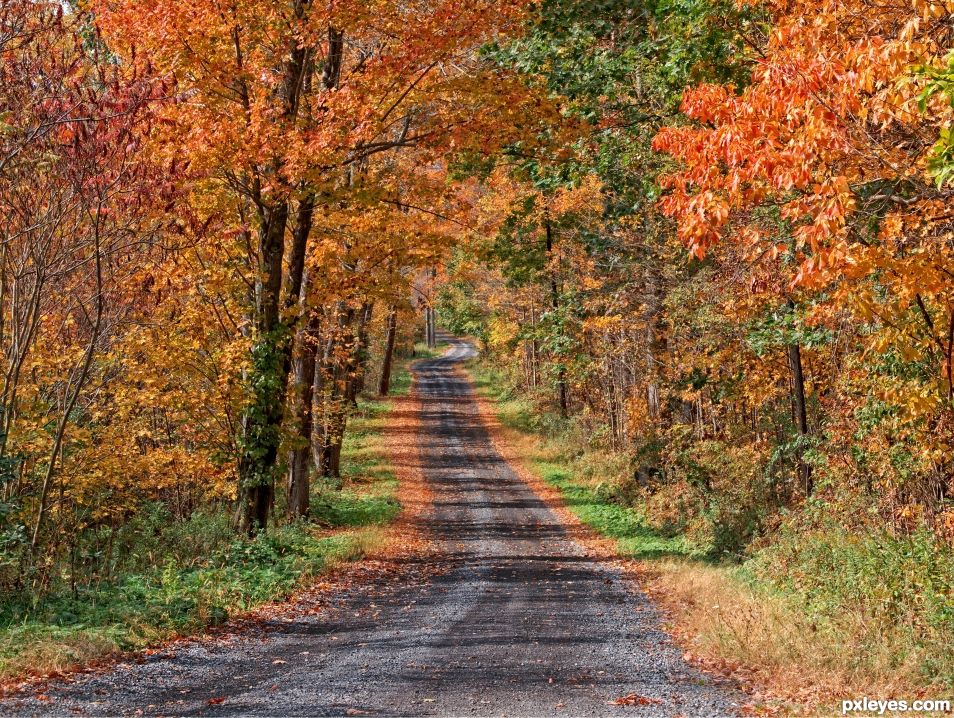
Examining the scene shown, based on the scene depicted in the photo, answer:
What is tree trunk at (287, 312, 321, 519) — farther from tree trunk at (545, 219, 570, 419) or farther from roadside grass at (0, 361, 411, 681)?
tree trunk at (545, 219, 570, 419)

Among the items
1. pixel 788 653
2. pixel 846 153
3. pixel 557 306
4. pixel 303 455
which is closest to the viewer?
pixel 846 153

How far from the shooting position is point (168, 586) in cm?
1062

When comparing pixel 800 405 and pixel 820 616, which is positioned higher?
pixel 800 405

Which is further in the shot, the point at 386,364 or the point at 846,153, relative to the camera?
the point at 386,364

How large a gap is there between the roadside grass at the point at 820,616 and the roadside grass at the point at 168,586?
5.30 meters

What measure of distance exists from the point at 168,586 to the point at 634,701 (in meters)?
5.85

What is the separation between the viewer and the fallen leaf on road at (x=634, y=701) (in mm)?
7219

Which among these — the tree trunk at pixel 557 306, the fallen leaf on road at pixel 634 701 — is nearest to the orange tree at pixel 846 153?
the fallen leaf on road at pixel 634 701

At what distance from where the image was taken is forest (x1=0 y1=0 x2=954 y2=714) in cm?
759

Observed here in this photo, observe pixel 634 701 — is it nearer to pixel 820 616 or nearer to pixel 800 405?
pixel 820 616

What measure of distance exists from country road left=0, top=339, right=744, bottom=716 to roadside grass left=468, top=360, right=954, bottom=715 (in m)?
0.47

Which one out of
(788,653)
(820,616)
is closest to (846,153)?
(788,653)

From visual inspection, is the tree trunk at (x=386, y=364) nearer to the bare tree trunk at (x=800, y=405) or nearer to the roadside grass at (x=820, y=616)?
the bare tree trunk at (x=800, y=405)

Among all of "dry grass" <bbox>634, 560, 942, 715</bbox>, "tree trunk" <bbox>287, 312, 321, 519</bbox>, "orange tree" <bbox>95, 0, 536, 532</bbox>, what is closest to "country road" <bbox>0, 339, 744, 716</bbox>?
"dry grass" <bbox>634, 560, 942, 715</bbox>
